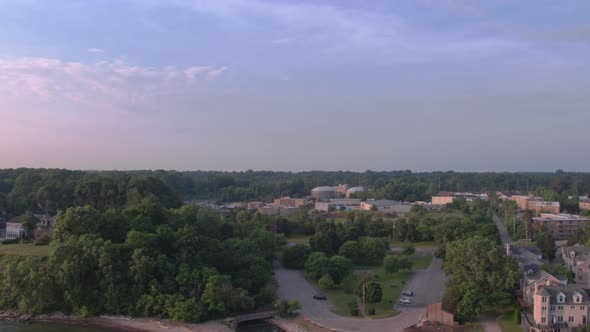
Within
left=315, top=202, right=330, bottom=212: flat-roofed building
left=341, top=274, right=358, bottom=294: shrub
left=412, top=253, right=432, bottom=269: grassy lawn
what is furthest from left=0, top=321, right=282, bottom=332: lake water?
left=315, top=202, right=330, bottom=212: flat-roofed building

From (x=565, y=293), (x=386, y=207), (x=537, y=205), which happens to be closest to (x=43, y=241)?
(x=565, y=293)

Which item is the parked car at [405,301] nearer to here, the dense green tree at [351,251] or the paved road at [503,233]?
the dense green tree at [351,251]

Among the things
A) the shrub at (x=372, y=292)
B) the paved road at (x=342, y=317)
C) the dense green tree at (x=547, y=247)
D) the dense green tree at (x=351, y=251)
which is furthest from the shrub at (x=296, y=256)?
the dense green tree at (x=547, y=247)

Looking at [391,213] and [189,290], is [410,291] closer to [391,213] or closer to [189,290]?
[189,290]

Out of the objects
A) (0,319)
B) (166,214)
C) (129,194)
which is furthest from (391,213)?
(0,319)

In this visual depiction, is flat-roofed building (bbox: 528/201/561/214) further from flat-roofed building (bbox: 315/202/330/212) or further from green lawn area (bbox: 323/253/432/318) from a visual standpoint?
green lawn area (bbox: 323/253/432/318)

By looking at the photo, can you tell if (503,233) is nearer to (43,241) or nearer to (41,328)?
(43,241)
